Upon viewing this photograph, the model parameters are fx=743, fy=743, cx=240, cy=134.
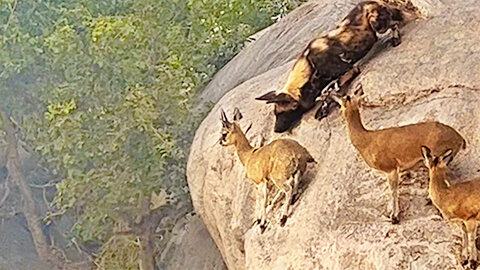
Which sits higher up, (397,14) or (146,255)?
(397,14)

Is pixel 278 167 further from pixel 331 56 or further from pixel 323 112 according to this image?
pixel 331 56

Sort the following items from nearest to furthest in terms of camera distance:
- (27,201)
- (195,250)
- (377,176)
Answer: (377,176) < (195,250) < (27,201)

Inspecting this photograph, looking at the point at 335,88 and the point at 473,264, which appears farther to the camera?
the point at 335,88

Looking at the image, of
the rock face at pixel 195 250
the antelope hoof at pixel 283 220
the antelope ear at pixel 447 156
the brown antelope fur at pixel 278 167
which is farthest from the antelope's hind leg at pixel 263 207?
the rock face at pixel 195 250

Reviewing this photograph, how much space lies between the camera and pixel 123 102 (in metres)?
5.55

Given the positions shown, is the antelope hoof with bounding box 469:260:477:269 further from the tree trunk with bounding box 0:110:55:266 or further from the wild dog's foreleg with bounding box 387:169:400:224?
the tree trunk with bounding box 0:110:55:266

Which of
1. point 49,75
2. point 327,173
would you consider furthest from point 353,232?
point 49,75

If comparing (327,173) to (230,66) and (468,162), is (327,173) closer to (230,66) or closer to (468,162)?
(468,162)

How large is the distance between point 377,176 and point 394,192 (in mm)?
242

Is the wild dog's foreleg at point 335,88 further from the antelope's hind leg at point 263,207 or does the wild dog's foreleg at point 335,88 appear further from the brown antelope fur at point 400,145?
the brown antelope fur at point 400,145

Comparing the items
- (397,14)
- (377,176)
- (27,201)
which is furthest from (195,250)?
(377,176)

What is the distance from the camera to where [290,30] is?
6.26 metres

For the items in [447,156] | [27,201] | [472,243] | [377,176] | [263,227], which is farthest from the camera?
[27,201]

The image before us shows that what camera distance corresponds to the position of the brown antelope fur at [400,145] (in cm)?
281
